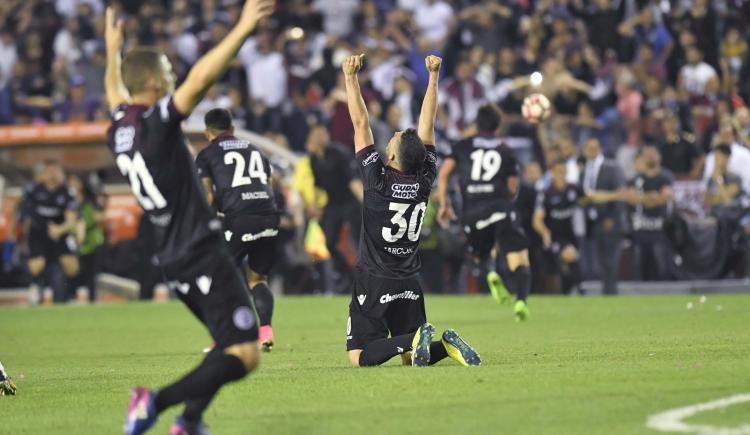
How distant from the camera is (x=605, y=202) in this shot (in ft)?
76.1

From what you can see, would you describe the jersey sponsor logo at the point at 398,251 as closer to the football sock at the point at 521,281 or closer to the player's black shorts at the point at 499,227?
the football sock at the point at 521,281

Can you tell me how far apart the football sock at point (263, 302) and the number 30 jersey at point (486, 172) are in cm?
374

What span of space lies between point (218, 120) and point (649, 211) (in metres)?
11.3

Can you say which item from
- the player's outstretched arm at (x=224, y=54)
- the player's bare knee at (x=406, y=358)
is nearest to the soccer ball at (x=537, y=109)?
the player's bare knee at (x=406, y=358)

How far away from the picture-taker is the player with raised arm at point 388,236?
424 inches

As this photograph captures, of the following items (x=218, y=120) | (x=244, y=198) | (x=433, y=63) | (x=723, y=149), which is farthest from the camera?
(x=723, y=149)

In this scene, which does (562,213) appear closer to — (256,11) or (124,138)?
(124,138)

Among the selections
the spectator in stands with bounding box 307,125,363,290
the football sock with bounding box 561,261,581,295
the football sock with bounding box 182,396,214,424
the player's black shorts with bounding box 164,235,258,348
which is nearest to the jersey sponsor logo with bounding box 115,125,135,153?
the player's black shorts with bounding box 164,235,258,348

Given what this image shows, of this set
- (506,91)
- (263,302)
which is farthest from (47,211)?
(263,302)

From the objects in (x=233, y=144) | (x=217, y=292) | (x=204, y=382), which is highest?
(x=233, y=144)

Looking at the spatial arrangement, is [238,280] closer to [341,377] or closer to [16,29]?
[341,377]

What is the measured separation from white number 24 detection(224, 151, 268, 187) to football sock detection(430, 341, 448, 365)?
4.03 m

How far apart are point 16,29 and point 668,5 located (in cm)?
1445

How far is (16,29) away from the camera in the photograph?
3178cm
